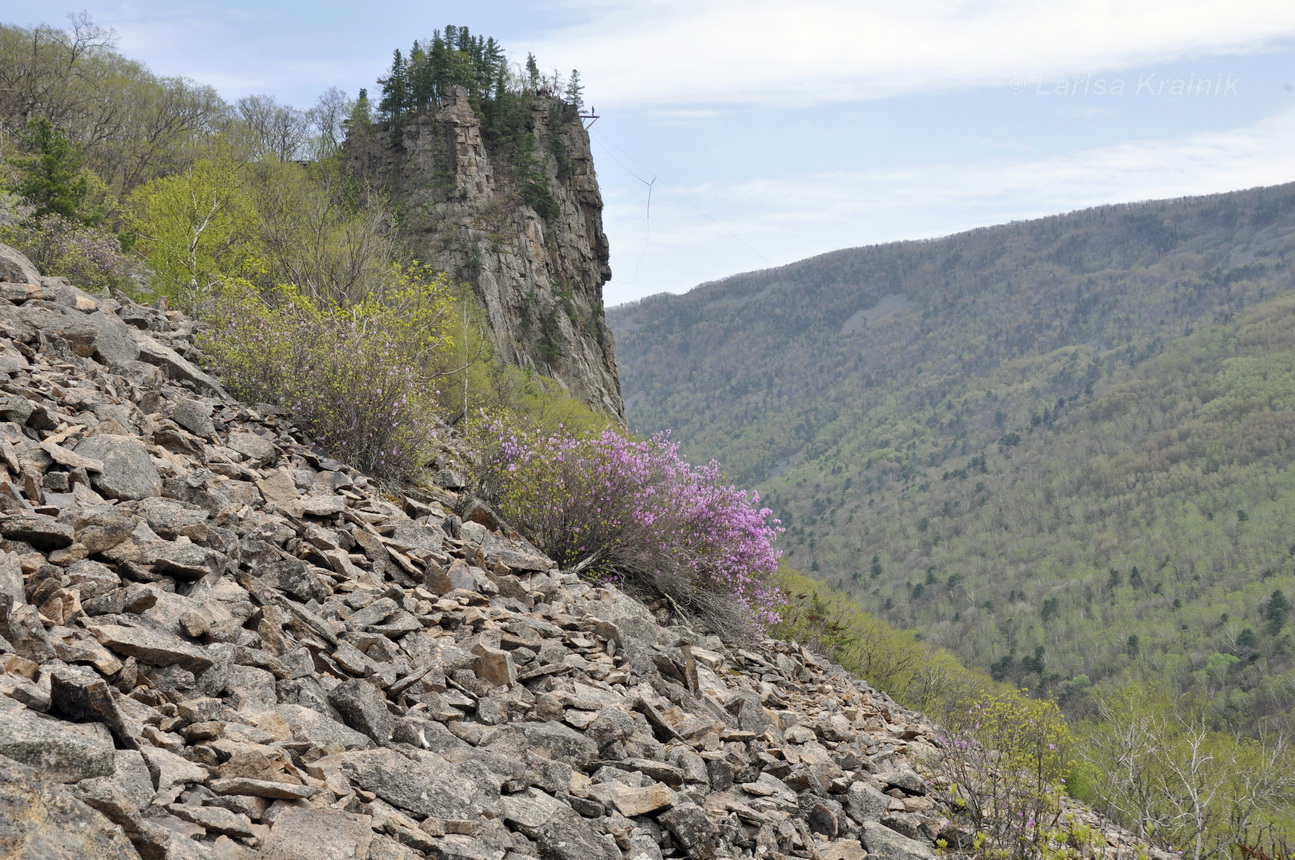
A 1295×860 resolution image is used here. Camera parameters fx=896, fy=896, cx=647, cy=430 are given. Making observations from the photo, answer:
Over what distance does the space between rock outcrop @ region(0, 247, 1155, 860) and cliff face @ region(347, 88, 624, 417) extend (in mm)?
36500

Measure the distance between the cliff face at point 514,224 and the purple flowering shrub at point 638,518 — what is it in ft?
108

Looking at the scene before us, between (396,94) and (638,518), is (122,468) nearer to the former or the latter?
(638,518)

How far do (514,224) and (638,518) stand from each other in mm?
44818

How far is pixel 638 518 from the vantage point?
11773 millimetres

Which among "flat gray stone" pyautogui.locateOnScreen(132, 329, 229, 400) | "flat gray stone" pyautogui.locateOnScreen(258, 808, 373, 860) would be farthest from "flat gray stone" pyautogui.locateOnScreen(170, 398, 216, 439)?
"flat gray stone" pyautogui.locateOnScreen(258, 808, 373, 860)

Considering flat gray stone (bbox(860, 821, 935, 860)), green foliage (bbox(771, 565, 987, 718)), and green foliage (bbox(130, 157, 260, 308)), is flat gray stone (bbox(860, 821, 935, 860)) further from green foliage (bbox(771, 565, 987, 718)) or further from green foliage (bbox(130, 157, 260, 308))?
green foliage (bbox(130, 157, 260, 308))

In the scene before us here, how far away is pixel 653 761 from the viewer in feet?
19.9

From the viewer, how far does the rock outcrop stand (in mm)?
3734

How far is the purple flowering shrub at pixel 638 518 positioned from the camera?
38.3 feet

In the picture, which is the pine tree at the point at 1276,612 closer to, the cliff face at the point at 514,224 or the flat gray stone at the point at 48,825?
the cliff face at the point at 514,224

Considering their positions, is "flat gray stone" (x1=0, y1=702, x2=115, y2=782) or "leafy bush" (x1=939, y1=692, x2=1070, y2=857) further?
"leafy bush" (x1=939, y1=692, x2=1070, y2=857)

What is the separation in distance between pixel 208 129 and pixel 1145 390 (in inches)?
7654

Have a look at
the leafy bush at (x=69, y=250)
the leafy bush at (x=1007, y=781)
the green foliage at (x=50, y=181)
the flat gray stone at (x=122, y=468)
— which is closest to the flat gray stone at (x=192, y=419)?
the flat gray stone at (x=122, y=468)

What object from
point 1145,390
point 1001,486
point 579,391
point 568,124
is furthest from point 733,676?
point 1145,390
